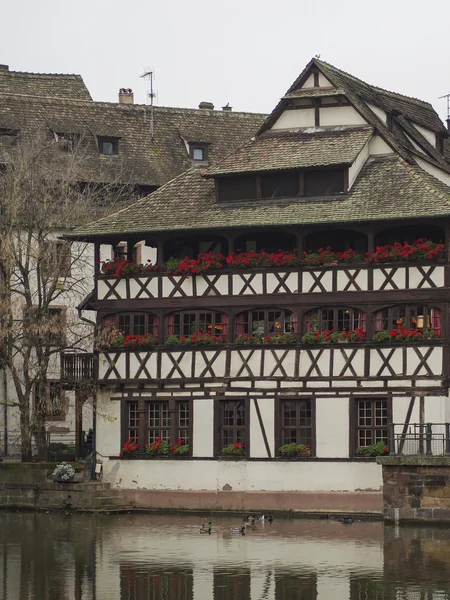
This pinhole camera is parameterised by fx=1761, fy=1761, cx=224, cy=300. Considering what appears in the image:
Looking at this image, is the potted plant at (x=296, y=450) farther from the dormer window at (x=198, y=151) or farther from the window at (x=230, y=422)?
the dormer window at (x=198, y=151)

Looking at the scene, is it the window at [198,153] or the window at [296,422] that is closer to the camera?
the window at [296,422]

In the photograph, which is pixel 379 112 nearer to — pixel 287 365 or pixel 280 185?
pixel 280 185

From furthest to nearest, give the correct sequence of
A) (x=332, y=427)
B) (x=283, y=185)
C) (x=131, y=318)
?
(x=131, y=318) < (x=283, y=185) < (x=332, y=427)

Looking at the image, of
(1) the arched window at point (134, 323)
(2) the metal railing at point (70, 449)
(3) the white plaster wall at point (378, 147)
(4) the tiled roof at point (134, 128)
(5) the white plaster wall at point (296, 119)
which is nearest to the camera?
(1) the arched window at point (134, 323)

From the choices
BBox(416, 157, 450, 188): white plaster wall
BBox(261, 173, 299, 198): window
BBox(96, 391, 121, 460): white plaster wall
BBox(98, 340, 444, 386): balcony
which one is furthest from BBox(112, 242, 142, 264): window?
BBox(416, 157, 450, 188): white plaster wall

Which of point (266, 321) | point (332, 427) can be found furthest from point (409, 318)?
point (266, 321)

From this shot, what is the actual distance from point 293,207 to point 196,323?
4.52 m

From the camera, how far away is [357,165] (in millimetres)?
52969

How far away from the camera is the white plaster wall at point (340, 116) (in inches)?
2133

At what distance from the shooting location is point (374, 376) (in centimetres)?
5006

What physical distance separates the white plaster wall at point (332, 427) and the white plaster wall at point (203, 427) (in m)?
3.36

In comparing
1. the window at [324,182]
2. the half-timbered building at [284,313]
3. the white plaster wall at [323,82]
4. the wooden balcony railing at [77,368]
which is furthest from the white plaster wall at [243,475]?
the white plaster wall at [323,82]

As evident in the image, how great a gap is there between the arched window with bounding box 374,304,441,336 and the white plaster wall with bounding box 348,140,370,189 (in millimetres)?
4369

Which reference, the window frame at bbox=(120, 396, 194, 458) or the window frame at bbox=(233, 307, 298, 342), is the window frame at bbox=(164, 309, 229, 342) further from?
the window frame at bbox=(120, 396, 194, 458)
